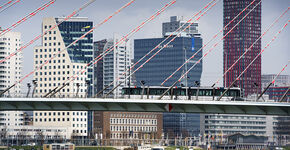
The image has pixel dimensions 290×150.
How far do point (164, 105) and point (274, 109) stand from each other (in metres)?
12.0

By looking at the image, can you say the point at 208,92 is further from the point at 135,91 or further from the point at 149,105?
the point at 149,105

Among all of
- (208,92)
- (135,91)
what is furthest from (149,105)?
(208,92)

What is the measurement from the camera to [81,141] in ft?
650

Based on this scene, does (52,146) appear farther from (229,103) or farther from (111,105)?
(229,103)

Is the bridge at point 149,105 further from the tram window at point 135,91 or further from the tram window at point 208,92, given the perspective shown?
the tram window at point 135,91

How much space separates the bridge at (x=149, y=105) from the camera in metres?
80.3

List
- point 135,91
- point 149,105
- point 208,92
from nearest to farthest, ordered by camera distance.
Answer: point 149,105
point 208,92
point 135,91

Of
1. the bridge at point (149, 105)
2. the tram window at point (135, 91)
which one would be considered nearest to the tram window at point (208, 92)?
the tram window at point (135, 91)

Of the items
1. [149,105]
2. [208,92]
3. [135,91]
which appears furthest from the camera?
[135,91]

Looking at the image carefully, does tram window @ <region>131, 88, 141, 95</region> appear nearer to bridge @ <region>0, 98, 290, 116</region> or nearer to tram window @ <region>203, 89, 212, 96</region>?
tram window @ <region>203, 89, 212, 96</region>

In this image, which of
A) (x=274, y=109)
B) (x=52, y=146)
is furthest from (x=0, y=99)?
(x=52, y=146)

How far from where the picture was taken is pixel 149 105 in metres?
84.8

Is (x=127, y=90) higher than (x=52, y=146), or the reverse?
(x=127, y=90)

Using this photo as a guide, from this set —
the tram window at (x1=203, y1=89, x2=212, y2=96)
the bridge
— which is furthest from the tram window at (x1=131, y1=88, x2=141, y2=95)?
the bridge
